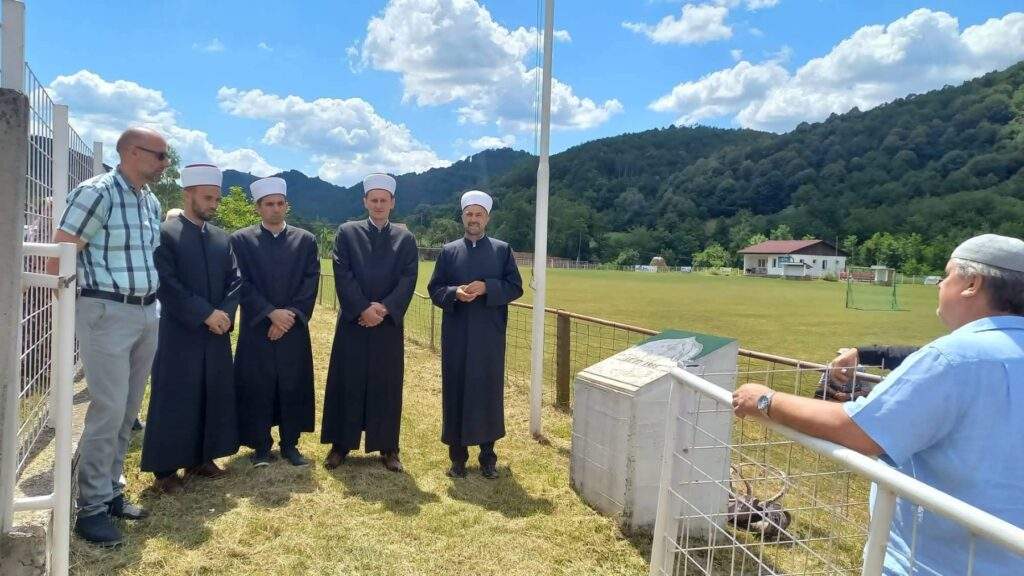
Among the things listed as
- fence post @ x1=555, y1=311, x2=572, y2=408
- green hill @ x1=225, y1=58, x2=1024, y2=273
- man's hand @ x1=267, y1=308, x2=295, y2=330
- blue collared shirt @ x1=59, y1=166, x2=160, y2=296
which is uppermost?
green hill @ x1=225, y1=58, x2=1024, y2=273

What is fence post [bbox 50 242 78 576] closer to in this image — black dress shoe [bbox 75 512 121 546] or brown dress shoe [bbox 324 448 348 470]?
black dress shoe [bbox 75 512 121 546]

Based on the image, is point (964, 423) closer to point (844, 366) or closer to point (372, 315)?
point (844, 366)

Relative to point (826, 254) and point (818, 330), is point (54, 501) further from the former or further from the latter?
point (826, 254)

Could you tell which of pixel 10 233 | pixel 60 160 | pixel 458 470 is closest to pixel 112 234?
pixel 10 233

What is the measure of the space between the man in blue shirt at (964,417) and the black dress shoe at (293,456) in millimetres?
3837

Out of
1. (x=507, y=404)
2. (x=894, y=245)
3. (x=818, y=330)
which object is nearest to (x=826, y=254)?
(x=894, y=245)

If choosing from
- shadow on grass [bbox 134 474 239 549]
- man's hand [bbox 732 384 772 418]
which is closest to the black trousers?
shadow on grass [bbox 134 474 239 549]

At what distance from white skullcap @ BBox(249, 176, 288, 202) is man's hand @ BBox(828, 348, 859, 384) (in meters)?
3.81

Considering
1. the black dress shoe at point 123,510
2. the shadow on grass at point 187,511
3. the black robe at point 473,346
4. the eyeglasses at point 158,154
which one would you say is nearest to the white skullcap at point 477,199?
the black robe at point 473,346

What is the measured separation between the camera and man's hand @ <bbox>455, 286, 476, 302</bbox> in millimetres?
4457

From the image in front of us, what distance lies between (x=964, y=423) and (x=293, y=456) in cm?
419

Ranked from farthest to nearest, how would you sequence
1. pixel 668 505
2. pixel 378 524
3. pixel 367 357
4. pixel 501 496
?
pixel 367 357 < pixel 501 496 < pixel 378 524 < pixel 668 505

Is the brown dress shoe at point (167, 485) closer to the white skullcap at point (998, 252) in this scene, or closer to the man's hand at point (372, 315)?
→ the man's hand at point (372, 315)

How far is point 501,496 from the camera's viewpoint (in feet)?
13.7
